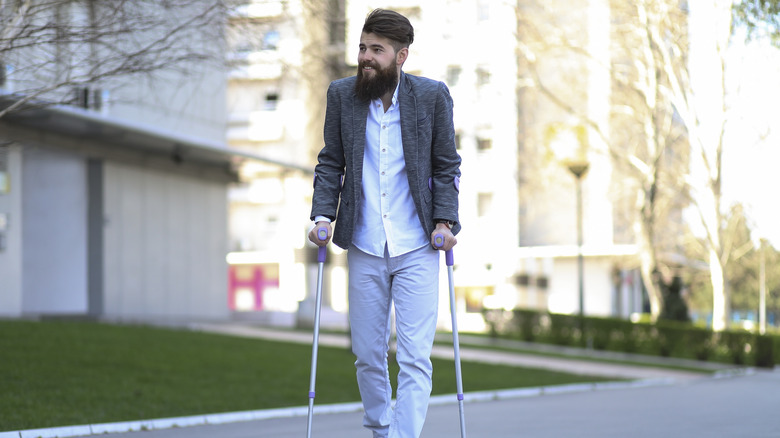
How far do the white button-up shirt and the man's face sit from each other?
112mm

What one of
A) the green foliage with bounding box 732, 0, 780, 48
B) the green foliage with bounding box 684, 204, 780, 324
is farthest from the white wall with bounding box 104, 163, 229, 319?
the green foliage with bounding box 684, 204, 780, 324

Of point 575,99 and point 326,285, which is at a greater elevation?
point 575,99

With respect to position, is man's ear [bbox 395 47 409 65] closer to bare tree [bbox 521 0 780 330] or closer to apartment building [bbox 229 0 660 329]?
bare tree [bbox 521 0 780 330]

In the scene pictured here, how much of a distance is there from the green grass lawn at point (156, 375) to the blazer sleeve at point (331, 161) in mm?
3725

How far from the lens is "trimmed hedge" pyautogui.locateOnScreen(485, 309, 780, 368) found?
1035 inches

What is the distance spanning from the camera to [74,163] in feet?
77.4

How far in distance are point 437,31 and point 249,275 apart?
150ft

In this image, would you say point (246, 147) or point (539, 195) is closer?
point (539, 195)

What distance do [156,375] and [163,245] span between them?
14.9 metres

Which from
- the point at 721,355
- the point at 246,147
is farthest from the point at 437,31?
the point at 246,147

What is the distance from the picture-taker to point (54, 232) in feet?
76.4

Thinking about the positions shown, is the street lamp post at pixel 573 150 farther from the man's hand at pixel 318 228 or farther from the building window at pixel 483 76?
the man's hand at pixel 318 228

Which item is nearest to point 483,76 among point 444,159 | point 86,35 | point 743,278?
point 86,35

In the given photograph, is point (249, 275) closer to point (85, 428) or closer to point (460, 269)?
point (460, 269)
